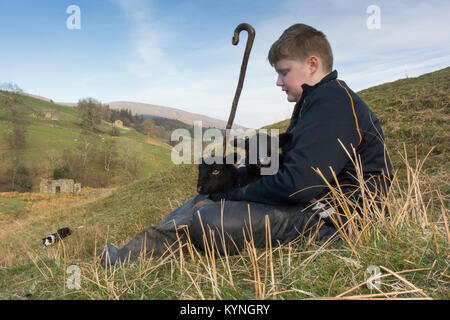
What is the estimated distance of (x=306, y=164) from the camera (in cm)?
199

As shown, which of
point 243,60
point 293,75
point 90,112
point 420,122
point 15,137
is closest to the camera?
point 293,75

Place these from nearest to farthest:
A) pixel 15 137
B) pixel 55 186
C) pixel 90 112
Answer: pixel 55 186
pixel 15 137
pixel 90 112

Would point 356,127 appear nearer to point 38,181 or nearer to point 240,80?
point 240,80

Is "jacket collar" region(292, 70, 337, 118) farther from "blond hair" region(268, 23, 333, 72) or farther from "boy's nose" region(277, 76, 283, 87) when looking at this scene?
"boy's nose" region(277, 76, 283, 87)

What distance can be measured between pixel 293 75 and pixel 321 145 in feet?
2.60

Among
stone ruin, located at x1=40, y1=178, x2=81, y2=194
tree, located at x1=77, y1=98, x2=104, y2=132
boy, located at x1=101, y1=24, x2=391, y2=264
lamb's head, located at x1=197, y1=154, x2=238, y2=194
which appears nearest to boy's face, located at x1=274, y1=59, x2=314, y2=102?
boy, located at x1=101, y1=24, x2=391, y2=264

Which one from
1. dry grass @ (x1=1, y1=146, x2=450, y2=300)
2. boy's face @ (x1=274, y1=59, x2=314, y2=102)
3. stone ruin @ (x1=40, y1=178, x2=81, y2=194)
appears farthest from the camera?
stone ruin @ (x1=40, y1=178, x2=81, y2=194)

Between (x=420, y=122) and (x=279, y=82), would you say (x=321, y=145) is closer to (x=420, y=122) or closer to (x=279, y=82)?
(x=279, y=82)

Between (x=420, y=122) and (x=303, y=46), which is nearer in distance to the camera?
(x=303, y=46)

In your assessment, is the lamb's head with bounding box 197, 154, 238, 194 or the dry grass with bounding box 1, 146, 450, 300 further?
the lamb's head with bounding box 197, 154, 238, 194

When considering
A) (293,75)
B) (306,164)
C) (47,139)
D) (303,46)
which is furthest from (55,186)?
(306,164)

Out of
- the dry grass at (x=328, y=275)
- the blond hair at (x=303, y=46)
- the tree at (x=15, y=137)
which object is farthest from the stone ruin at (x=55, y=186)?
the blond hair at (x=303, y=46)

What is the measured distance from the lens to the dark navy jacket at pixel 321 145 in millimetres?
1998

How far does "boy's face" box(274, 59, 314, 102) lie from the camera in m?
2.45
